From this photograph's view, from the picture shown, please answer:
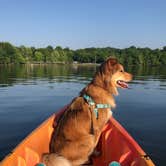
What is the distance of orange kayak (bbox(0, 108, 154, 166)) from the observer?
5520 mm

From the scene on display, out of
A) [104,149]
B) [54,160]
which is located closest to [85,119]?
[54,160]

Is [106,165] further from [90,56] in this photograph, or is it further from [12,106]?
[90,56]

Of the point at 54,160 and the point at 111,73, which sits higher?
the point at 111,73

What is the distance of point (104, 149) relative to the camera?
7270mm

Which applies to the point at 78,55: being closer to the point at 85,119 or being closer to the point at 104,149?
the point at 104,149

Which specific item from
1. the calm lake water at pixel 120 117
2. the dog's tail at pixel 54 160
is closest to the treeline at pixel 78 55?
the calm lake water at pixel 120 117

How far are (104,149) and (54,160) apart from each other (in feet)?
6.05

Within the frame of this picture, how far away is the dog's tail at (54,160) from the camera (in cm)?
569

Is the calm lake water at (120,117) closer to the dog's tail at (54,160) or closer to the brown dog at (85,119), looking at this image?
the brown dog at (85,119)

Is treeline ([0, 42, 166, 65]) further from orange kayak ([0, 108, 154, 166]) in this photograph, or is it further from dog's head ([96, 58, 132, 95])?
dog's head ([96, 58, 132, 95])

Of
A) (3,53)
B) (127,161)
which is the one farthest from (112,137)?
(3,53)

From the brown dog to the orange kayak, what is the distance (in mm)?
376

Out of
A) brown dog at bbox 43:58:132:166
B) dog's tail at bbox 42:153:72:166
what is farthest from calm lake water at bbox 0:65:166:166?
dog's tail at bbox 42:153:72:166

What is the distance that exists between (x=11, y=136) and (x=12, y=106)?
592 centimetres
